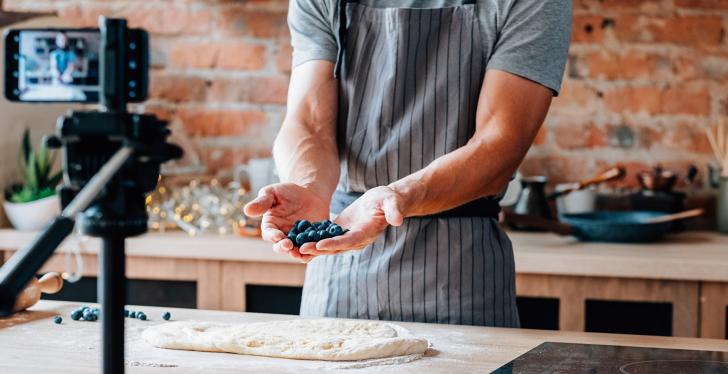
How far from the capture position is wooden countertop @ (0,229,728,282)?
7.85 feet

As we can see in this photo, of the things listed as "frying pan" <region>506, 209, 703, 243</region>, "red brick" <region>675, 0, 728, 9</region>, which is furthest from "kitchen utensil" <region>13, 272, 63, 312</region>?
"red brick" <region>675, 0, 728, 9</region>

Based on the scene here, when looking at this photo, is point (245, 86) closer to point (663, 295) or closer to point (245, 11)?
point (245, 11)

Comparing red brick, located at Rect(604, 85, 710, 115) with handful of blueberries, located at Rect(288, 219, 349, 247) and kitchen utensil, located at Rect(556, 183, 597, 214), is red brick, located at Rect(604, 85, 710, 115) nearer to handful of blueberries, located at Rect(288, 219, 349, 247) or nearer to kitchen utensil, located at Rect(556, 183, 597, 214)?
kitchen utensil, located at Rect(556, 183, 597, 214)

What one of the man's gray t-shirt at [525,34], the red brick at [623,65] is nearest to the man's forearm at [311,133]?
the man's gray t-shirt at [525,34]

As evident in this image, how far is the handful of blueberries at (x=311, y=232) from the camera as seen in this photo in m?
1.50

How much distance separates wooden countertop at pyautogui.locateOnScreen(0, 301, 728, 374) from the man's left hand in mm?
184

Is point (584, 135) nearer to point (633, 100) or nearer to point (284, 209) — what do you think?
point (633, 100)

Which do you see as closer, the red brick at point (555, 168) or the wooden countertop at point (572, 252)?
the wooden countertop at point (572, 252)

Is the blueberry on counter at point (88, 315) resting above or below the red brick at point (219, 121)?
below

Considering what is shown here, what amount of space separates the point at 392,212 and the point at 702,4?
1871mm

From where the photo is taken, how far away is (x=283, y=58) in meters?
3.19

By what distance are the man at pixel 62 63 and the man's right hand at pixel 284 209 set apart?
63cm

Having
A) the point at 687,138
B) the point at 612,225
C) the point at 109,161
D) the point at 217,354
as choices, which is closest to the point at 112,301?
the point at 109,161

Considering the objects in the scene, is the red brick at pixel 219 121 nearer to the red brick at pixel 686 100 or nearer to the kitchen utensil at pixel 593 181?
the kitchen utensil at pixel 593 181
